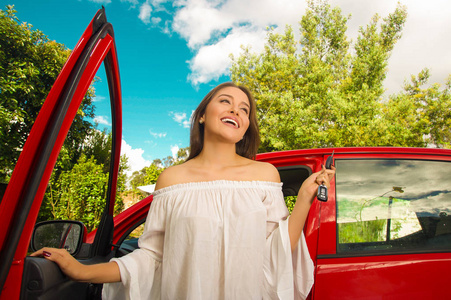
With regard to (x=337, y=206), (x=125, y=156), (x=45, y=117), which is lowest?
(x=337, y=206)

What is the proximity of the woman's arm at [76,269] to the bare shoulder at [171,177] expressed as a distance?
48 centimetres

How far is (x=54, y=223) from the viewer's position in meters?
1.39

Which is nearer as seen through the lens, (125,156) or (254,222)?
(254,222)

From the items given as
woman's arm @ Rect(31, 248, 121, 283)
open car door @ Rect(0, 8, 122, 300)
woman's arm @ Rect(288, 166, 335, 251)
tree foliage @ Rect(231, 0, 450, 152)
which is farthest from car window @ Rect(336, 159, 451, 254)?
tree foliage @ Rect(231, 0, 450, 152)

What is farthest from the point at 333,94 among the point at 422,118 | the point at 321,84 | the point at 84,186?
the point at 84,186

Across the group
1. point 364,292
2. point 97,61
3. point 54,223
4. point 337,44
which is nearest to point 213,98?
point 97,61

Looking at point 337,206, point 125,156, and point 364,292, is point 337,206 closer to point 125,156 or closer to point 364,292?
point 364,292

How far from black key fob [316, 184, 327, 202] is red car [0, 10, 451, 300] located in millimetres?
335

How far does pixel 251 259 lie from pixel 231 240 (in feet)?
0.40

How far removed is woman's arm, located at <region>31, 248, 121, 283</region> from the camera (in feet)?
3.66

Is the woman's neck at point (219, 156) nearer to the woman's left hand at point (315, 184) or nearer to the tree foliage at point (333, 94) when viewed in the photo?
the woman's left hand at point (315, 184)

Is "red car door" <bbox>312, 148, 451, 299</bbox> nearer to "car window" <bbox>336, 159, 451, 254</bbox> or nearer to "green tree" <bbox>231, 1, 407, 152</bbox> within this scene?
"car window" <bbox>336, 159, 451, 254</bbox>

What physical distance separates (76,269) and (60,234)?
0.36 meters

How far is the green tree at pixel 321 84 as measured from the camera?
1292cm
